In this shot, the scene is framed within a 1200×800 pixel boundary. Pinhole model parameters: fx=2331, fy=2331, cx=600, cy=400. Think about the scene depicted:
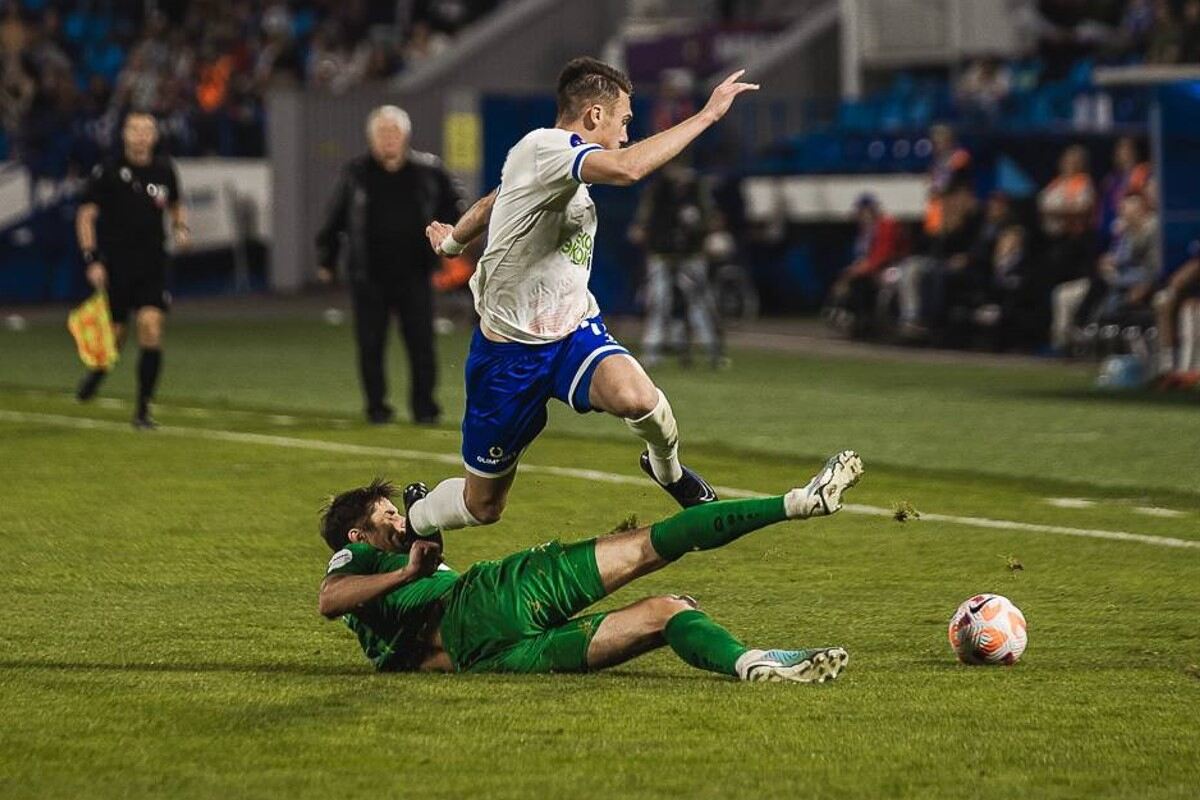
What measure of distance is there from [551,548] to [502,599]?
221mm

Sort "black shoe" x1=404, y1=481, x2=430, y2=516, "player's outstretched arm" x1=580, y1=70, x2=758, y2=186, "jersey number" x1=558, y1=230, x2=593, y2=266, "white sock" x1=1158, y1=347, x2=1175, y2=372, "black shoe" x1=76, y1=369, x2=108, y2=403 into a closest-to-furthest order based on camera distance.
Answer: "player's outstretched arm" x1=580, y1=70, x2=758, y2=186
"black shoe" x1=404, y1=481, x2=430, y2=516
"jersey number" x1=558, y1=230, x2=593, y2=266
"black shoe" x1=76, y1=369, x2=108, y2=403
"white sock" x1=1158, y1=347, x2=1175, y2=372

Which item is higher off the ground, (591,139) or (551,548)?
(591,139)

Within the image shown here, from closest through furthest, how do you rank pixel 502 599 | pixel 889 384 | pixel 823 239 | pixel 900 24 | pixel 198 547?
pixel 502 599 < pixel 198 547 < pixel 889 384 < pixel 823 239 < pixel 900 24

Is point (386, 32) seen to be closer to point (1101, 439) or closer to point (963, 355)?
point (963, 355)

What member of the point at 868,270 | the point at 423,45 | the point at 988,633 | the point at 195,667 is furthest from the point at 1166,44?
the point at 195,667

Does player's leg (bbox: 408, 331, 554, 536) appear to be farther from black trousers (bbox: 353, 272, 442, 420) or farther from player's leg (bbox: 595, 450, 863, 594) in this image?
black trousers (bbox: 353, 272, 442, 420)

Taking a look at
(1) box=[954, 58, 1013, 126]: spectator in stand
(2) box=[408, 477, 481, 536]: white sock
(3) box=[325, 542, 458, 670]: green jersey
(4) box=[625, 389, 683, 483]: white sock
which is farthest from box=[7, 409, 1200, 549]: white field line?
(1) box=[954, 58, 1013, 126]: spectator in stand

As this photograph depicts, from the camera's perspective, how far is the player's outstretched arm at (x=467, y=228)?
28.2 feet

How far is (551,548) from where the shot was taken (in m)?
7.29

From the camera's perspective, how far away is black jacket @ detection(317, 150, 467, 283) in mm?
16500

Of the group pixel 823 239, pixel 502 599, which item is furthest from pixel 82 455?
pixel 823 239

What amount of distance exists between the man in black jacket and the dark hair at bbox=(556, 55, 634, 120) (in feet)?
27.3

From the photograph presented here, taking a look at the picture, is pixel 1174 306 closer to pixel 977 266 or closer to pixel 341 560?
pixel 977 266

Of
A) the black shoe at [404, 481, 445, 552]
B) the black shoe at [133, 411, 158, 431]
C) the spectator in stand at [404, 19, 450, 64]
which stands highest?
the spectator in stand at [404, 19, 450, 64]
